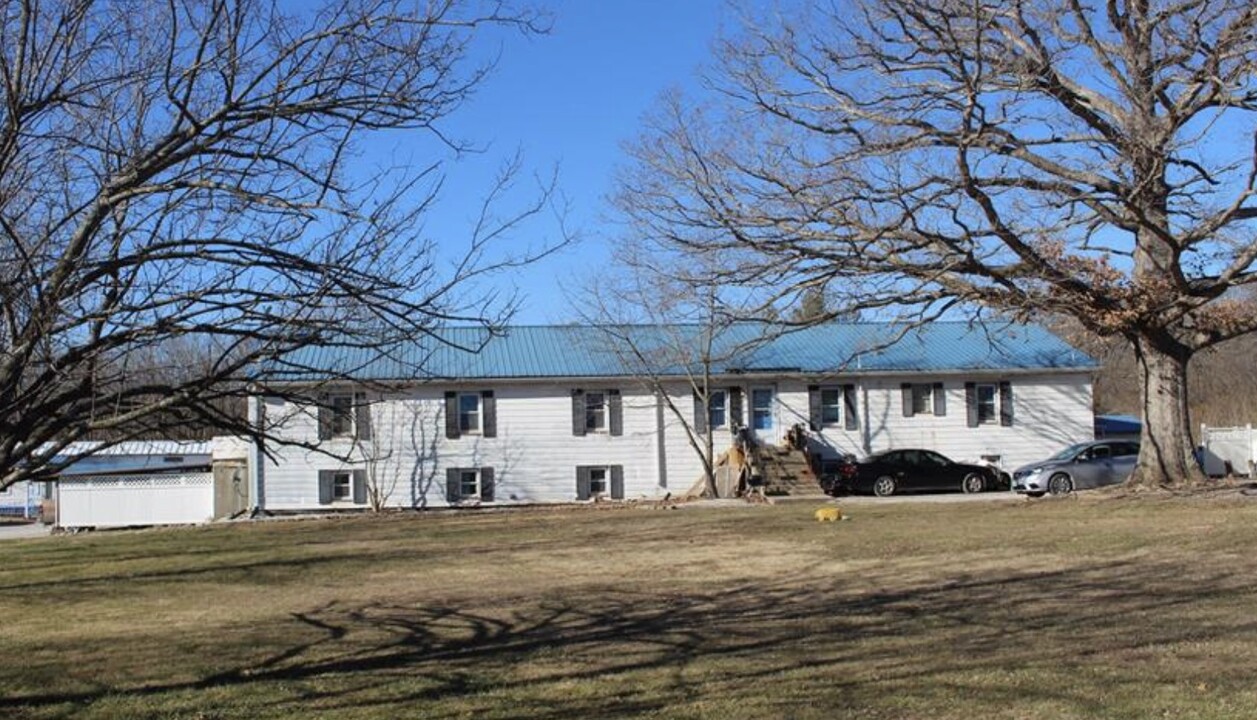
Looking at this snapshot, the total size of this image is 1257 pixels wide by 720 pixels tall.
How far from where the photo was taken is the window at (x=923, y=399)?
39969mm

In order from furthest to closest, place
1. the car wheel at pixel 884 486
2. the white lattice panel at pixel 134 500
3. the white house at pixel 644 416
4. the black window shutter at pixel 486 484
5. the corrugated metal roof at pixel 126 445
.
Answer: the black window shutter at pixel 486 484 < the white house at pixel 644 416 < the car wheel at pixel 884 486 < the white lattice panel at pixel 134 500 < the corrugated metal roof at pixel 126 445

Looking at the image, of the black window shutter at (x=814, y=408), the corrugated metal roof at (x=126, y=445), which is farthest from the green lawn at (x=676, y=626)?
the black window shutter at (x=814, y=408)

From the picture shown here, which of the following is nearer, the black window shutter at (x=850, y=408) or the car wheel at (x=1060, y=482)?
the car wheel at (x=1060, y=482)

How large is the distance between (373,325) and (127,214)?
4.82ft

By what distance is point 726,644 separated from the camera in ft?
32.8

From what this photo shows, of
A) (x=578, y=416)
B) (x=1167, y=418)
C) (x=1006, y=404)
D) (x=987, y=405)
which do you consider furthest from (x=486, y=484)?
(x=1167, y=418)

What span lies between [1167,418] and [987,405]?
13.6 metres

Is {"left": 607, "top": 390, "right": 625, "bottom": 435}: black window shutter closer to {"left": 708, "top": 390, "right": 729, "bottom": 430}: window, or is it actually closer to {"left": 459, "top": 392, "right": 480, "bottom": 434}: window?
{"left": 708, "top": 390, "right": 729, "bottom": 430}: window

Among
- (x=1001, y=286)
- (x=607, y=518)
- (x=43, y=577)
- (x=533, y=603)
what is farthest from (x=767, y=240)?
(x=43, y=577)

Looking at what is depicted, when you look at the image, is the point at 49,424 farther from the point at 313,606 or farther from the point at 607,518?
the point at 607,518

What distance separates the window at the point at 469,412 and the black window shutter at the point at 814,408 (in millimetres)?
11132

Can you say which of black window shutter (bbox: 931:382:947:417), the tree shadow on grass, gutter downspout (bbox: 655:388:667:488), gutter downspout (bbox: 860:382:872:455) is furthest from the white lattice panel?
black window shutter (bbox: 931:382:947:417)

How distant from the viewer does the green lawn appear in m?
7.78

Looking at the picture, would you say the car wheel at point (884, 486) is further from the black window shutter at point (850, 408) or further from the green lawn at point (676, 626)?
the green lawn at point (676, 626)
